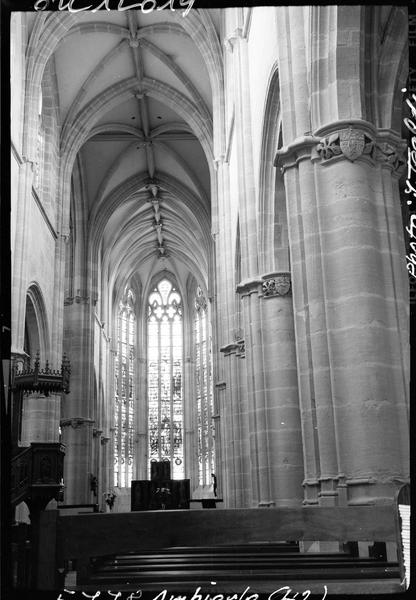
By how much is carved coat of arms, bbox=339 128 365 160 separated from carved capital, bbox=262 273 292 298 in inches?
202

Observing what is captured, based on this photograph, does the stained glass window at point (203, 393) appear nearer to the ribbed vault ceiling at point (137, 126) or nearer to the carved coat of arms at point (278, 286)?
the ribbed vault ceiling at point (137, 126)

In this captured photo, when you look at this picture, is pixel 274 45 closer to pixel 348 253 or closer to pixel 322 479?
pixel 348 253

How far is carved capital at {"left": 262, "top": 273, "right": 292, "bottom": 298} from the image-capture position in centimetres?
1265

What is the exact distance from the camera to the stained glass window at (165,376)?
131ft

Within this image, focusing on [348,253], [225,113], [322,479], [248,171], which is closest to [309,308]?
[348,253]

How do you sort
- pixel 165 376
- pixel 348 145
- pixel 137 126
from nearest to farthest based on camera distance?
pixel 348 145
pixel 137 126
pixel 165 376

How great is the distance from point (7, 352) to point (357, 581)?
2.83 meters

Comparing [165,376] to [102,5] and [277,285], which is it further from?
[102,5]

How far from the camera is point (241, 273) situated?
1497cm

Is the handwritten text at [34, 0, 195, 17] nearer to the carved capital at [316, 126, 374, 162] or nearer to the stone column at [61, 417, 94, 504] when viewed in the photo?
the carved capital at [316, 126, 374, 162]

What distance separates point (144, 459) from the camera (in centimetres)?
3972

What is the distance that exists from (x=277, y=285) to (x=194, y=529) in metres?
8.15

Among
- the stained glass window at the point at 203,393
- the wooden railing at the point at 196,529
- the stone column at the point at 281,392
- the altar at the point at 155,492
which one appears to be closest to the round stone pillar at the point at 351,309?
the wooden railing at the point at 196,529

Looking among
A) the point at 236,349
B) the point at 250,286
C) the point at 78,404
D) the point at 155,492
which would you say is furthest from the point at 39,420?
the point at 155,492
